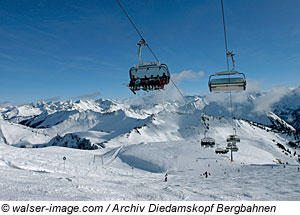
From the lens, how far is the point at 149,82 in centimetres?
1412

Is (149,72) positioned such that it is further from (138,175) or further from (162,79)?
(138,175)

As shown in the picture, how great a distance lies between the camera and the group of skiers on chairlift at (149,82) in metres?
13.9

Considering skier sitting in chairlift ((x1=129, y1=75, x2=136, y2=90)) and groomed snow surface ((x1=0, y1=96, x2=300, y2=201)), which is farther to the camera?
groomed snow surface ((x1=0, y1=96, x2=300, y2=201))

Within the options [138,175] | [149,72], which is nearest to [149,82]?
[149,72]

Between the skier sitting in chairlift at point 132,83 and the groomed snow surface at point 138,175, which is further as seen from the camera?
the groomed snow surface at point 138,175

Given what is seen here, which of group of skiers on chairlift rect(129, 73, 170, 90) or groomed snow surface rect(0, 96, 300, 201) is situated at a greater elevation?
group of skiers on chairlift rect(129, 73, 170, 90)

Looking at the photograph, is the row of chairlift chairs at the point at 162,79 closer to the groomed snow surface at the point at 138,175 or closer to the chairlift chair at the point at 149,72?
the chairlift chair at the point at 149,72

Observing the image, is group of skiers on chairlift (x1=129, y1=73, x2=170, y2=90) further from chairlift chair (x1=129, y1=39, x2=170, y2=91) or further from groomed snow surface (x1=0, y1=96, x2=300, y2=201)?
groomed snow surface (x1=0, y1=96, x2=300, y2=201)

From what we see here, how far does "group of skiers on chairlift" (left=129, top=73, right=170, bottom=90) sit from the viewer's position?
13.9m

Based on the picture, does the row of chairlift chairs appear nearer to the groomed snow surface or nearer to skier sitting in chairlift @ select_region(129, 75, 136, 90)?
skier sitting in chairlift @ select_region(129, 75, 136, 90)

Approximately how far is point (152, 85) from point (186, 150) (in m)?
57.3

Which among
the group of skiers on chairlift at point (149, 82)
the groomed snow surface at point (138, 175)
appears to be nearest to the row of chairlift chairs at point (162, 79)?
the group of skiers on chairlift at point (149, 82)

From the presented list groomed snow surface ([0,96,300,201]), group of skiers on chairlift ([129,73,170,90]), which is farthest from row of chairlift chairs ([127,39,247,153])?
groomed snow surface ([0,96,300,201])

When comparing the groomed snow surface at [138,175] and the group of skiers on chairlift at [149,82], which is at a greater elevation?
the group of skiers on chairlift at [149,82]
